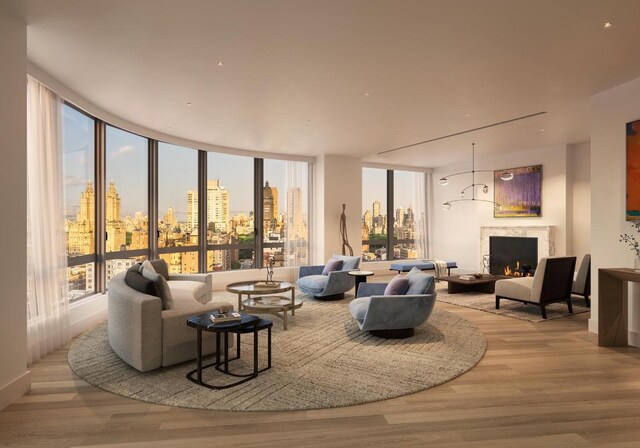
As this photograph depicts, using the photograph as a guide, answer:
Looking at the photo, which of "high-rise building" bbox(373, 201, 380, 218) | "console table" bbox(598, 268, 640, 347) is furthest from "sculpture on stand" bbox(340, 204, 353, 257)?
"console table" bbox(598, 268, 640, 347)

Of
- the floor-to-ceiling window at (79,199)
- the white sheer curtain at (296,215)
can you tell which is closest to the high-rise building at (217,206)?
the white sheer curtain at (296,215)

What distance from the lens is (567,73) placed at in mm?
4297

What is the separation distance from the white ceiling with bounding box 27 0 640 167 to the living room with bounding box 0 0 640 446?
1.0 inches

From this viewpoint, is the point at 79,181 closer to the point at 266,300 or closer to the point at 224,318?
the point at 266,300

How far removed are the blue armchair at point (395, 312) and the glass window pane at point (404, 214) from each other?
21.0ft

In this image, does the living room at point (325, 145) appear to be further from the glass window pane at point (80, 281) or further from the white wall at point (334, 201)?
the white wall at point (334, 201)

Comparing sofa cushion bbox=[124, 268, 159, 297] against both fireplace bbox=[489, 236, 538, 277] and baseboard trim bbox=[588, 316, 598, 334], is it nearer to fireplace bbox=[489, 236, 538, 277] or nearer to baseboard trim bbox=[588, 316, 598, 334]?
baseboard trim bbox=[588, 316, 598, 334]

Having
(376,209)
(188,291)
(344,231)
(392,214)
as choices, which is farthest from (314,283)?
(392,214)

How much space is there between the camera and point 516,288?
6.13m

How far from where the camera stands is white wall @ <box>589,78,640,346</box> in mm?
4551

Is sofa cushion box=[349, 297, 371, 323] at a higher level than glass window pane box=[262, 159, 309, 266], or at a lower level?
lower

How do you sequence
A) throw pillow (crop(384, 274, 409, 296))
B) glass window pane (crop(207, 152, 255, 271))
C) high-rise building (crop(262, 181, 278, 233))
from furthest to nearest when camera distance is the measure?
high-rise building (crop(262, 181, 278, 233)) → glass window pane (crop(207, 152, 255, 271)) → throw pillow (crop(384, 274, 409, 296))

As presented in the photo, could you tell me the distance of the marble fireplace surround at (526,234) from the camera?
838 centimetres

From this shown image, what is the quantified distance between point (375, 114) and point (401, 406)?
4088mm
